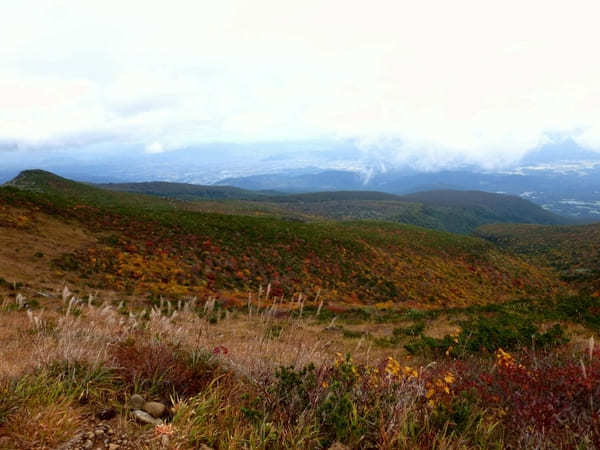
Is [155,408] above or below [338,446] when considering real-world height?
above

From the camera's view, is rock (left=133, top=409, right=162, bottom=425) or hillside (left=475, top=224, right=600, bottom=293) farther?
hillside (left=475, top=224, right=600, bottom=293)

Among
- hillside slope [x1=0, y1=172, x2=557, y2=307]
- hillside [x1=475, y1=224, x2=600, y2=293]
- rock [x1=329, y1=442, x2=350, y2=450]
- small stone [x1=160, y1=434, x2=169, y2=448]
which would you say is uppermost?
small stone [x1=160, y1=434, x2=169, y2=448]

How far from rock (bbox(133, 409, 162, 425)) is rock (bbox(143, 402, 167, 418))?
0.08 metres

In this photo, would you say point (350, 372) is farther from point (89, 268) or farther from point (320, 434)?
point (89, 268)

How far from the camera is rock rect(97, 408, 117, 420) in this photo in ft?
9.41

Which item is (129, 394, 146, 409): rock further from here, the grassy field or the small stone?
the small stone

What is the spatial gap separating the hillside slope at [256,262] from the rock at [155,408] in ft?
28.0

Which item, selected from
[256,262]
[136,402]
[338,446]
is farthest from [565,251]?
[136,402]

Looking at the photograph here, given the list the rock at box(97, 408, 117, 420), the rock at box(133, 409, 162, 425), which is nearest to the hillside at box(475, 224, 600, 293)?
the rock at box(133, 409, 162, 425)

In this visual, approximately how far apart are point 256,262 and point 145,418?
72.8 feet

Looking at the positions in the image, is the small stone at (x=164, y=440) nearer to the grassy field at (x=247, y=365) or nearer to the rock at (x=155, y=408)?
the grassy field at (x=247, y=365)

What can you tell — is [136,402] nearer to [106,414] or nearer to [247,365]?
[106,414]

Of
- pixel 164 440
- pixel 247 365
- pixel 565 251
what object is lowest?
pixel 565 251

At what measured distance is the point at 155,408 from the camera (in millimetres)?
2969
